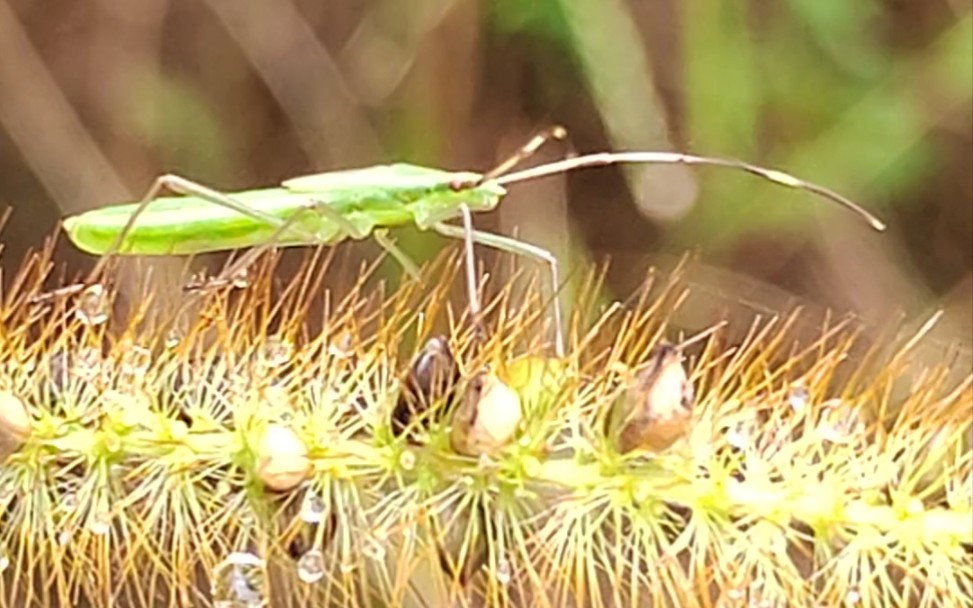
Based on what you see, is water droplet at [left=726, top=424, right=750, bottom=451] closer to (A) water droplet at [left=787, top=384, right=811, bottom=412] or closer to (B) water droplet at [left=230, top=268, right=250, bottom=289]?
(A) water droplet at [left=787, top=384, right=811, bottom=412]

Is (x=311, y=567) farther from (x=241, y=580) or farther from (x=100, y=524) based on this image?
(x=100, y=524)

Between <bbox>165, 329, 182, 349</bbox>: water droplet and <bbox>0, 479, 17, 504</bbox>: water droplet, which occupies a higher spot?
<bbox>165, 329, 182, 349</bbox>: water droplet

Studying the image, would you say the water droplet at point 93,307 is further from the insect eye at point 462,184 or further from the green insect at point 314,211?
the insect eye at point 462,184

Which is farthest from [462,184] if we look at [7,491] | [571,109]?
[571,109]

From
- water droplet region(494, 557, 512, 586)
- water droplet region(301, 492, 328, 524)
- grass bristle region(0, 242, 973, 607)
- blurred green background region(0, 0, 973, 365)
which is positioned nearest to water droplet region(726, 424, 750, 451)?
grass bristle region(0, 242, 973, 607)

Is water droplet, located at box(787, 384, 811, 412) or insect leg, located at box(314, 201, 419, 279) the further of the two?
insect leg, located at box(314, 201, 419, 279)

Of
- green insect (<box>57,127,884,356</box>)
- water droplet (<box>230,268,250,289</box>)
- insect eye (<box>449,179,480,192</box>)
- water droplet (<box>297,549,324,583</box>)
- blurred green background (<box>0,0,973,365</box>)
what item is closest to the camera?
water droplet (<box>297,549,324,583</box>)

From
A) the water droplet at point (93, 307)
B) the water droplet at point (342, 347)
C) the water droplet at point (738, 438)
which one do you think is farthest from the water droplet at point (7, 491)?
the water droplet at point (738, 438)
